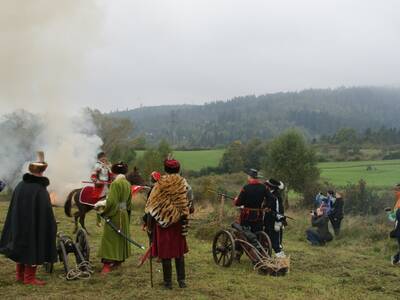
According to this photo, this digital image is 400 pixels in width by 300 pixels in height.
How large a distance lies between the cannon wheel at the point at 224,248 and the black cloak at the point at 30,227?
119 inches

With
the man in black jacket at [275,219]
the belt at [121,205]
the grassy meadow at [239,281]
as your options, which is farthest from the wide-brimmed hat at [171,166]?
the man in black jacket at [275,219]

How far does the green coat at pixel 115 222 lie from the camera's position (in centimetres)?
789

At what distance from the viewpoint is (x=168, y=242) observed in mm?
7051

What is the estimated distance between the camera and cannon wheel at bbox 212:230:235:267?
342 inches

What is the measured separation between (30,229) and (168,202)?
2008 millimetres

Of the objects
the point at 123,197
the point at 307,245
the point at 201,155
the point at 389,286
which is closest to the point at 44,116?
the point at 307,245

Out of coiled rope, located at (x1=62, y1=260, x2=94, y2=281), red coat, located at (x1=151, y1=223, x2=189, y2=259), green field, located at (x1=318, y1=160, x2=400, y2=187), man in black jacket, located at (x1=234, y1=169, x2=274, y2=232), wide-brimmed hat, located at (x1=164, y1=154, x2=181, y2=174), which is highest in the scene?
wide-brimmed hat, located at (x1=164, y1=154, x2=181, y2=174)

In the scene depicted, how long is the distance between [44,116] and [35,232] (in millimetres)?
18679

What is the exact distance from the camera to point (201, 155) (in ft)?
207

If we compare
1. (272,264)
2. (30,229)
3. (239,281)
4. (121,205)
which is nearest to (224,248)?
(272,264)

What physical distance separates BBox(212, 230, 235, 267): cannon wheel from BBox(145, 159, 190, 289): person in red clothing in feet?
5.51

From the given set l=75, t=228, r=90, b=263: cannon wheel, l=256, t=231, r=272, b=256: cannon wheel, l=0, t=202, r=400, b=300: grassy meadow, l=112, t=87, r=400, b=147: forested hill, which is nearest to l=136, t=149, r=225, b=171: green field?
l=0, t=202, r=400, b=300: grassy meadow

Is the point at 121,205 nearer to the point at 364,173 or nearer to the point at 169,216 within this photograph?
the point at 169,216

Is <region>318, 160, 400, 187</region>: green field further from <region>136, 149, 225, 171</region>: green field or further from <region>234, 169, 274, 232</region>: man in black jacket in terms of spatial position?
<region>234, 169, 274, 232</region>: man in black jacket
